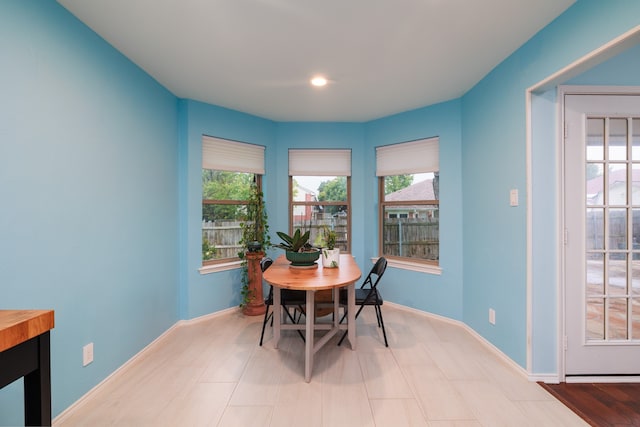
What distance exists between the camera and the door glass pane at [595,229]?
223 cm

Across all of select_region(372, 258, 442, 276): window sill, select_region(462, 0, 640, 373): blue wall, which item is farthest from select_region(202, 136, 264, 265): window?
select_region(462, 0, 640, 373): blue wall

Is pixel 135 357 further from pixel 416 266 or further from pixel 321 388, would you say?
pixel 416 266

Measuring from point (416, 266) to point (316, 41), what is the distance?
2837mm

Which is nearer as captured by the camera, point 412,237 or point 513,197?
point 513,197

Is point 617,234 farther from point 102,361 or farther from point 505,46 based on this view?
point 102,361

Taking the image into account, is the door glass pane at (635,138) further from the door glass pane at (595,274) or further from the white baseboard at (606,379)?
the white baseboard at (606,379)

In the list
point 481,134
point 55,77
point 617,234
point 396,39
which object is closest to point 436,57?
point 396,39

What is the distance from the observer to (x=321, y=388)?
2.16m

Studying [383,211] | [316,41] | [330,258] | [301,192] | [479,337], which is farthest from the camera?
[301,192]

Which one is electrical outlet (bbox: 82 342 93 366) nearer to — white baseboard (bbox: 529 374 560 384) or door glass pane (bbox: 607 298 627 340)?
white baseboard (bbox: 529 374 560 384)

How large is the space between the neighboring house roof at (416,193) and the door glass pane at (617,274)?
182 centimetres

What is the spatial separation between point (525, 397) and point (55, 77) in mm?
3753

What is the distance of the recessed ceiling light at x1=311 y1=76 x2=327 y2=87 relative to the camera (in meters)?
2.88

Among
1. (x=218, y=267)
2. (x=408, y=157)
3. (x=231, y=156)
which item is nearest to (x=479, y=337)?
(x=408, y=157)
